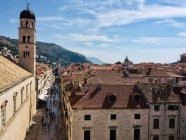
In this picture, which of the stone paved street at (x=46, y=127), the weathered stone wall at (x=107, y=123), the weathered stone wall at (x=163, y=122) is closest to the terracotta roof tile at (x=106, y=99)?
the weathered stone wall at (x=107, y=123)

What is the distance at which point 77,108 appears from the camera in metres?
37.7

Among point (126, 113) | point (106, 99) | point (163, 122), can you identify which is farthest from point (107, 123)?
Result: point (163, 122)

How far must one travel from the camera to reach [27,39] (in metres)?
59.8

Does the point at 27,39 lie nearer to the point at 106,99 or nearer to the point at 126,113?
the point at 106,99

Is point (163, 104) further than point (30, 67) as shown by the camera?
No

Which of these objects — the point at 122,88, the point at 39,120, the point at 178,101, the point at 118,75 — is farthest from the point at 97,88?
the point at 118,75

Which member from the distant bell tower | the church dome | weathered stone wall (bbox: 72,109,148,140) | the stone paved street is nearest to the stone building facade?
weathered stone wall (bbox: 72,109,148,140)

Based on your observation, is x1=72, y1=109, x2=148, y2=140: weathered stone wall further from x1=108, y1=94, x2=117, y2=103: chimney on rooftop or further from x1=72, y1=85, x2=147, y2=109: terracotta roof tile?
x1=108, y1=94, x2=117, y2=103: chimney on rooftop

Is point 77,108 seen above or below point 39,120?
above

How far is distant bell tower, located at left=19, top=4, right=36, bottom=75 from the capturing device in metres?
58.9

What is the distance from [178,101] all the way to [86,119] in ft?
40.1

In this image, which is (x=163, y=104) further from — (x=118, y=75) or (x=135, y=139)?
(x=118, y=75)

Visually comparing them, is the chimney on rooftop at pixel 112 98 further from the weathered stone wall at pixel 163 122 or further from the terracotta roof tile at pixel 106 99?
the weathered stone wall at pixel 163 122

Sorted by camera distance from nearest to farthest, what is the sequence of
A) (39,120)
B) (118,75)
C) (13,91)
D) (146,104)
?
(13,91)
(146,104)
(39,120)
(118,75)
